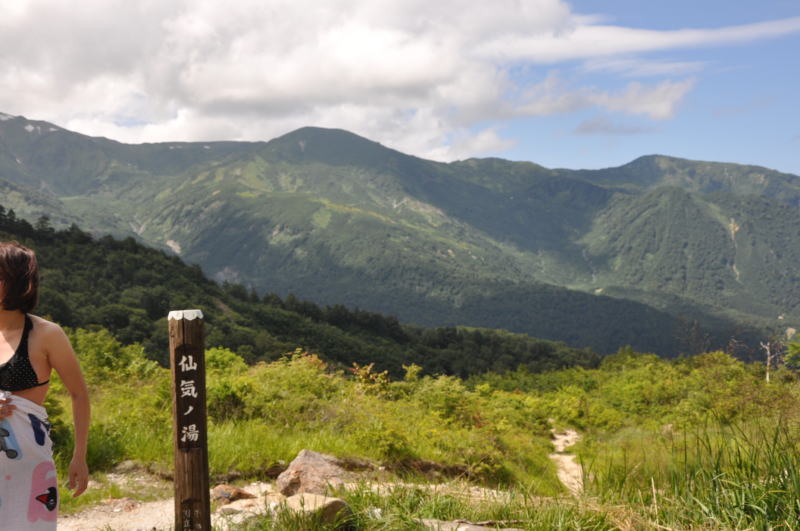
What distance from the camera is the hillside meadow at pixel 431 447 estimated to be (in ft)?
14.4

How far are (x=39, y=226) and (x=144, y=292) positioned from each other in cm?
1660

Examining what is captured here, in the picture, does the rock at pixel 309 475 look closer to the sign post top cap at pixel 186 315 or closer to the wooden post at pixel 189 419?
the wooden post at pixel 189 419

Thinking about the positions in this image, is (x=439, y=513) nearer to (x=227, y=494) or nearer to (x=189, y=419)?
(x=189, y=419)

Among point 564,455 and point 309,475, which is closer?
point 309,475

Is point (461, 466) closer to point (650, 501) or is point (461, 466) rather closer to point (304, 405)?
point (304, 405)

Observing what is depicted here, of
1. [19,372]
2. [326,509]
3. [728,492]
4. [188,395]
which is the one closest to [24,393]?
[19,372]

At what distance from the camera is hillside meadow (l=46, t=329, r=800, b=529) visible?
438cm

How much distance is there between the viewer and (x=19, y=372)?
10.8 ft

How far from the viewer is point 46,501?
10.9 ft

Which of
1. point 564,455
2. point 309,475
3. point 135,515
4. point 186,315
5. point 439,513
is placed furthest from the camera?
point 564,455

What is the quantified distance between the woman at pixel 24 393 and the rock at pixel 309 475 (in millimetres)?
3673

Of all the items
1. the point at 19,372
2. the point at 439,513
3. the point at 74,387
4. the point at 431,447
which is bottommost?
the point at 431,447

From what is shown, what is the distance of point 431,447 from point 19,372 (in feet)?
26.4

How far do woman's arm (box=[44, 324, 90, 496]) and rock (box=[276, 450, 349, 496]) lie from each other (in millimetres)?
3312
